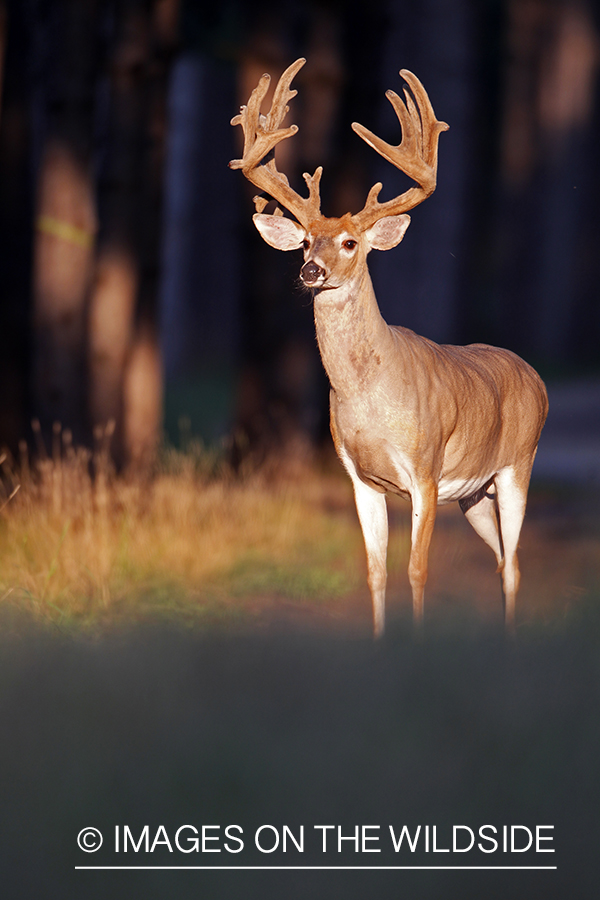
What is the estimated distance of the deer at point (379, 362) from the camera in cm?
487

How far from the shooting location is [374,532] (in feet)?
17.1

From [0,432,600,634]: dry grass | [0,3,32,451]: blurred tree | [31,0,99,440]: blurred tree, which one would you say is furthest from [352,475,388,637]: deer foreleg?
[0,3,32,451]: blurred tree

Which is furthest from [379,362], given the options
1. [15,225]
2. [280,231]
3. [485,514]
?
[15,225]

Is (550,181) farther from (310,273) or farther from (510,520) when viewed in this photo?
(310,273)

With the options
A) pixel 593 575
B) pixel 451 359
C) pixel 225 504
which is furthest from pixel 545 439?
pixel 451 359

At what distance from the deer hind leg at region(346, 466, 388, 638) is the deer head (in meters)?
1.02

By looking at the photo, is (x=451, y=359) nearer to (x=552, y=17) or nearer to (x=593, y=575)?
(x=593, y=575)

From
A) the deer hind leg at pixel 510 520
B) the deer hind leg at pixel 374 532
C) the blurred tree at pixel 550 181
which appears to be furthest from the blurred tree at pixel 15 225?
the blurred tree at pixel 550 181

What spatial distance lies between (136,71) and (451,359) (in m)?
4.81

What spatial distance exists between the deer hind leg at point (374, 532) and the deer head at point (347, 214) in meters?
1.02

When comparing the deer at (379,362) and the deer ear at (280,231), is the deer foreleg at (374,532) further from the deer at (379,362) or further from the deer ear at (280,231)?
the deer ear at (280,231)

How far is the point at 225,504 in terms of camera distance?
8.52 meters

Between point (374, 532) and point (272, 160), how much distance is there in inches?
74.1

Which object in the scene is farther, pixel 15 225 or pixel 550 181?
pixel 550 181
